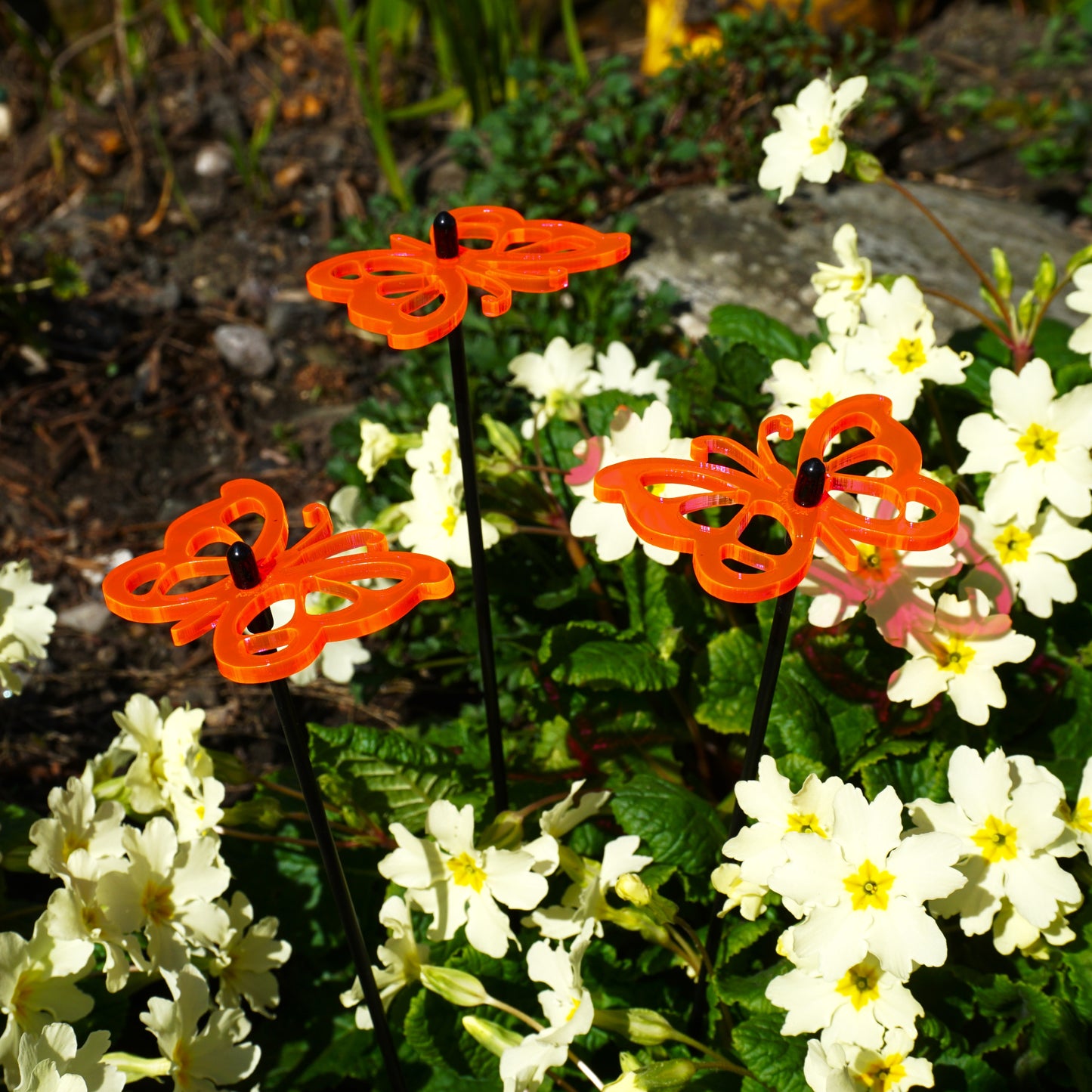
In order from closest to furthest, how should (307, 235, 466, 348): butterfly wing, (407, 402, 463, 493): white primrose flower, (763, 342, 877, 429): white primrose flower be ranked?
1. (307, 235, 466, 348): butterfly wing
2. (763, 342, 877, 429): white primrose flower
3. (407, 402, 463, 493): white primrose flower

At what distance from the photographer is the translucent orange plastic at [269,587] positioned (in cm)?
101

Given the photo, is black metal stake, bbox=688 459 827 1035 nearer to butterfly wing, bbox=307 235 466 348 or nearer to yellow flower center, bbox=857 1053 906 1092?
yellow flower center, bbox=857 1053 906 1092

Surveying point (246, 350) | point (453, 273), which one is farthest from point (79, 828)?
point (246, 350)

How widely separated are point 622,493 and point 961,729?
95 centimetres

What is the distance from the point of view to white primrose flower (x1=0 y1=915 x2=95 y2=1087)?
1.38 metres

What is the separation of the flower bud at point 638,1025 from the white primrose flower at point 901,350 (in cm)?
101

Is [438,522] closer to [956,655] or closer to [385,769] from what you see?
[385,769]

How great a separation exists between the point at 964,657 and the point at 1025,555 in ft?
0.85

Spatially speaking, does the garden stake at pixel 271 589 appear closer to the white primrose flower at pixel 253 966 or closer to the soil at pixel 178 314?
the white primrose flower at pixel 253 966

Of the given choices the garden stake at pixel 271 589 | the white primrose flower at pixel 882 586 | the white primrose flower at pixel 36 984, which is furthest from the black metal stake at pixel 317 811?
the white primrose flower at pixel 882 586

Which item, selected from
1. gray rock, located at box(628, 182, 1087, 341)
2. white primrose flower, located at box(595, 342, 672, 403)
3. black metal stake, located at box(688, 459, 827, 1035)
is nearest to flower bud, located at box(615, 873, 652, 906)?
black metal stake, located at box(688, 459, 827, 1035)

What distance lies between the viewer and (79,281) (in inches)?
141

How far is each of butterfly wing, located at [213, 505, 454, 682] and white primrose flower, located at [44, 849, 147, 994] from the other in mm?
575

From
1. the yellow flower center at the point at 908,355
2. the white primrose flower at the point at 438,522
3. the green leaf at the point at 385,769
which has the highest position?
the yellow flower center at the point at 908,355
